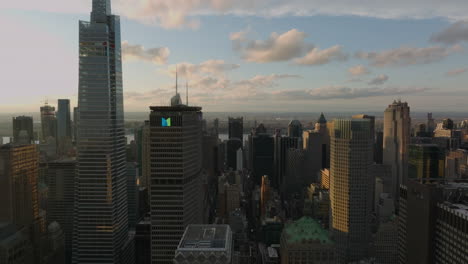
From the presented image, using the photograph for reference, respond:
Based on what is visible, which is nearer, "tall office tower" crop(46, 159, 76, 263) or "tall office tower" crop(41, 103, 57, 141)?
"tall office tower" crop(46, 159, 76, 263)

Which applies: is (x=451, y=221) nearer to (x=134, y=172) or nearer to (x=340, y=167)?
(x=340, y=167)

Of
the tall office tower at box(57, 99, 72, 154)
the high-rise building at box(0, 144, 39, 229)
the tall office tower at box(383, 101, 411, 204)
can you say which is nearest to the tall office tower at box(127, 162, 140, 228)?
the tall office tower at box(57, 99, 72, 154)

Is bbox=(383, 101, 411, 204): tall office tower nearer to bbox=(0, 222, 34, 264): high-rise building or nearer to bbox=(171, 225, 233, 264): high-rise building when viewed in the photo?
bbox=(171, 225, 233, 264): high-rise building

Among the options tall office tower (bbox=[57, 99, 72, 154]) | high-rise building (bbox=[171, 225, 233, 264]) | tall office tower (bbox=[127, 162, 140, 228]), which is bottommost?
tall office tower (bbox=[127, 162, 140, 228])

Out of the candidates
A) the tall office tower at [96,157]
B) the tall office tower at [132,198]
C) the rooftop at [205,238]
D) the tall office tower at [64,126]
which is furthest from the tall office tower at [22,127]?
the rooftop at [205,238]

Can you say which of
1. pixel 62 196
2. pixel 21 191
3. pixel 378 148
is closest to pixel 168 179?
pixel 21 191
